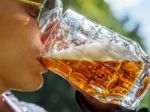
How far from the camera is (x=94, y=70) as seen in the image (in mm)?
1616

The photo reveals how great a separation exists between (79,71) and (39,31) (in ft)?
0.51

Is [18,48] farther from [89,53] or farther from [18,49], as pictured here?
[89,53]

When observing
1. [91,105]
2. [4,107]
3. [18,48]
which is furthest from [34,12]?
[4,107]

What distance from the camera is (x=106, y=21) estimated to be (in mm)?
13898

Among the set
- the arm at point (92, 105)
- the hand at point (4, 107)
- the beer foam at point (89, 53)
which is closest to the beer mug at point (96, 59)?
the beer foam at point (89, 53)

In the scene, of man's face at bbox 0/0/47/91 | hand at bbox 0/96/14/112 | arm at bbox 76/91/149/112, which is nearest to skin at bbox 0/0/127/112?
man's face at bbox 0/0/47/91

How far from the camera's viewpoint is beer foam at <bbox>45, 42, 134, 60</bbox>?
159 cm

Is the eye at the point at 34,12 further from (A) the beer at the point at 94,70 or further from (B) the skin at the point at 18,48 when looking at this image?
(A) the beer at the point at 94,70

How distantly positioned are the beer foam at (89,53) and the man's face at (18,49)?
0.22ft

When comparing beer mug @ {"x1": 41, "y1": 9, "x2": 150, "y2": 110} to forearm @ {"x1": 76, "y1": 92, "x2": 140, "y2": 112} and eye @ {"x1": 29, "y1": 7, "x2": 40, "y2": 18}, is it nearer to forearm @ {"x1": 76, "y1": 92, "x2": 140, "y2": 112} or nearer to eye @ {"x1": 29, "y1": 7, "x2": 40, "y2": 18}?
eye @ {"x1": 29, "y1": 7, "x2": 40, "y2": 18}

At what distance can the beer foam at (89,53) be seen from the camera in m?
1.59

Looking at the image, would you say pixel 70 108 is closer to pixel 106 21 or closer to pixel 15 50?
pixel 106 21

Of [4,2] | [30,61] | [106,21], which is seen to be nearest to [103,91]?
[30,61]

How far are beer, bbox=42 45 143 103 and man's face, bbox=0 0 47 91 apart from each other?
0.15ft
